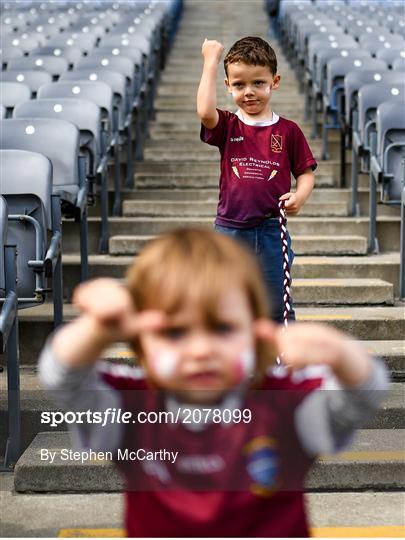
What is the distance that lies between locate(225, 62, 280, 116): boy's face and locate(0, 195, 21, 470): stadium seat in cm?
103

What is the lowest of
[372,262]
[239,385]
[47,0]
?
[372,262]

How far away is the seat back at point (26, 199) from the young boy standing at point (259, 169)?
3.15 feet

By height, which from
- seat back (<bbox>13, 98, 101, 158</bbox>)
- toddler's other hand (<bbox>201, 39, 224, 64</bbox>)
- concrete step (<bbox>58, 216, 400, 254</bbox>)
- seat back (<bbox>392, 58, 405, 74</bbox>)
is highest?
seat back (<bbox>392, 58, 405, 74</bbox>)

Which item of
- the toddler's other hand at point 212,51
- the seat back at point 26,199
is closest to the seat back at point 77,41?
the seat back at point 26,199

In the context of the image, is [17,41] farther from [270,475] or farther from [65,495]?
[270,475]

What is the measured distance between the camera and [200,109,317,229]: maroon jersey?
348 centimetres

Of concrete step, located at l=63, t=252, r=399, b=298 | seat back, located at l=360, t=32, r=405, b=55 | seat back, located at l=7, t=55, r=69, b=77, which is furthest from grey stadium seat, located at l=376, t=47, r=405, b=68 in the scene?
concrete step, located at l=63, t=252, r=399, b=298

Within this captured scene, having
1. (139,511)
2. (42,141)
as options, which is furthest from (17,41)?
(139,511)

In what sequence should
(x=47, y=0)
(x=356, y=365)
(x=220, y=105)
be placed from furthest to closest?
(x=47, y=0), (x=220, y=105), (x=356, y=365)

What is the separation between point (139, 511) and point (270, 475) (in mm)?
194

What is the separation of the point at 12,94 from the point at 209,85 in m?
4.49

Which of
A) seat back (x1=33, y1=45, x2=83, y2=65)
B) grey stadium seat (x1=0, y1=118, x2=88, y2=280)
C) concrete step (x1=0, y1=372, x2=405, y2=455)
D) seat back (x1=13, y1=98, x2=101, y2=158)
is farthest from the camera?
seat back (x1=33, y1=45, x2=83, y2=65)

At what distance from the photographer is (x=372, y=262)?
592 centimetres

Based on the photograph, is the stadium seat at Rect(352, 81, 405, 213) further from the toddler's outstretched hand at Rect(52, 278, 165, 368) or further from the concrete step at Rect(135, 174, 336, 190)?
the toddler's outstretched hand at Rect(52, 278, 165, 368)
